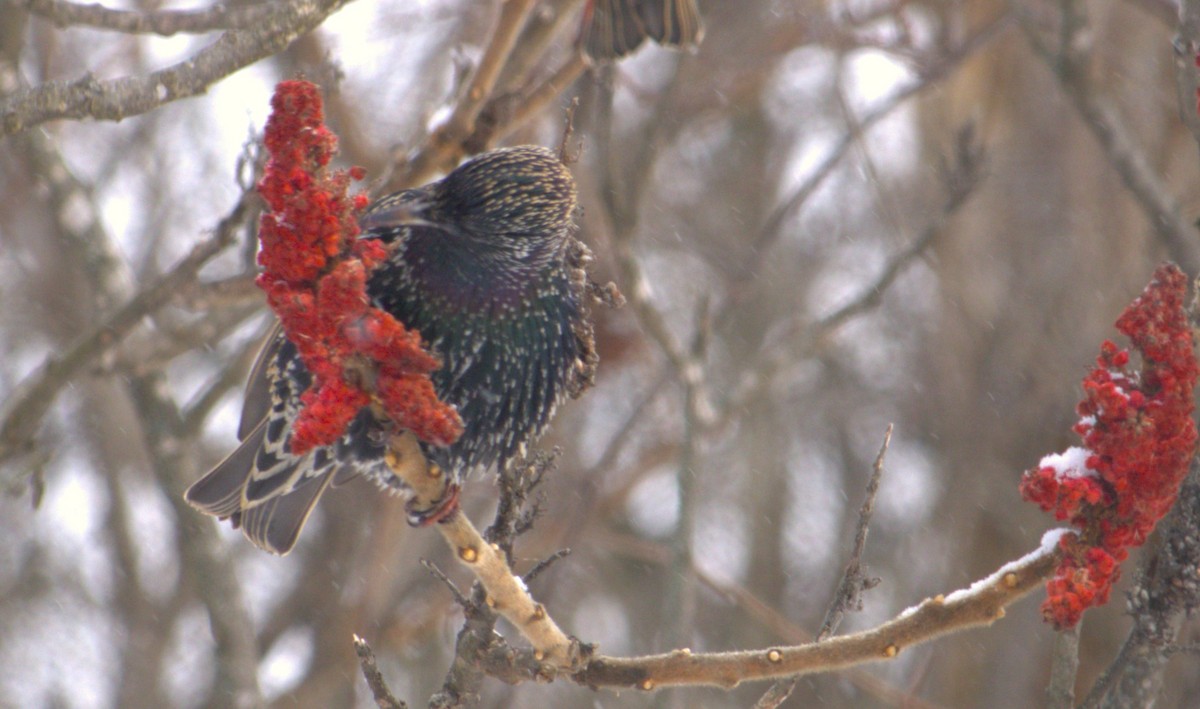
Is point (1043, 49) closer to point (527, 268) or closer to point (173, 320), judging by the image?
point (527, 268)

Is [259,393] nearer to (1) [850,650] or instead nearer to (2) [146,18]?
(2) [146,18]

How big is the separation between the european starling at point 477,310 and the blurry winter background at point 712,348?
Result: 113cm

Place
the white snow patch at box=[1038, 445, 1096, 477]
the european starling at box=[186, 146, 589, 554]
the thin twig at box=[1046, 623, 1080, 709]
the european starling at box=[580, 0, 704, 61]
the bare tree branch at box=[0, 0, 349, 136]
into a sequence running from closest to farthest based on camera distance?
1. the white snow patch at box=[1038, 445, 1096, 477]
2. the thin twig at box=[1046, 623, 1080, 709]
3. the bare tree branch at box=[0, 0, 349, 136]
4. the european starling at box=[186, 146, 589, 554]
5. the european starling at box=[580, 0, 704, 61]

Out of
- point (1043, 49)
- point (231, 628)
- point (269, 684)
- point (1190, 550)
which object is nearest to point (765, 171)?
point (1043, 49)

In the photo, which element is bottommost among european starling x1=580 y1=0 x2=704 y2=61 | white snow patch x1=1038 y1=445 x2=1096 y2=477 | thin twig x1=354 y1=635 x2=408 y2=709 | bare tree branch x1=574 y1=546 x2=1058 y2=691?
thin twig x1=354 y1=635 x2=408 y2=709

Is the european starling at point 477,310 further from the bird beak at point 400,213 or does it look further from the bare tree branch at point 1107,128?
the bare tree branch at point 1107,128

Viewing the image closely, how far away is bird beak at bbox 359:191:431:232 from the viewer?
274 centimetres

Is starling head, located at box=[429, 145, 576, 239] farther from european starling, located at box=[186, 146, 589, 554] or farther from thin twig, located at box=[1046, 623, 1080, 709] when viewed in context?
thin twig, located at box=[1046, 623, 1080, 709]

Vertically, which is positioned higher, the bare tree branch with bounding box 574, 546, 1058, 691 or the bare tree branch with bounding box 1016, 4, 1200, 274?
the bare tree branch with bounding box 1016, 4, 1200, 274

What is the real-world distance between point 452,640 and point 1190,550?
384cm

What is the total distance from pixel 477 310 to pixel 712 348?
14.4 feet

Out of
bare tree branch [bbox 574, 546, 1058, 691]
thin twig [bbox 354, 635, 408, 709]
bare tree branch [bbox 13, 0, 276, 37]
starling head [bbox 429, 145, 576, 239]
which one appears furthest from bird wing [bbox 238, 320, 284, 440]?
bare tree branch [bbox 574, 546, 1058, 691]

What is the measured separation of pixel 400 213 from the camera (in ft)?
9.22

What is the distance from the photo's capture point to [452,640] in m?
5.42
